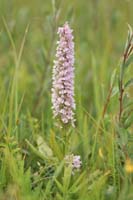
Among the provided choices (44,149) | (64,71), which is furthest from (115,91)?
(44,149)

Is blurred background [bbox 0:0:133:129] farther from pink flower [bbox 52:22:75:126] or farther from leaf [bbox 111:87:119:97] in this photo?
pink flower [bbox 52:22:75:126]

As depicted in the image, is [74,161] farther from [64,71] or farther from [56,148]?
[64,71]

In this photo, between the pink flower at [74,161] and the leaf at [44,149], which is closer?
the pink flower at [74,161]

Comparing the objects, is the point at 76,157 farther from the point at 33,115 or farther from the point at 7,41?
the point at 7,41

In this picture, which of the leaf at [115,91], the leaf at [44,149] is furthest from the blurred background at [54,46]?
the leaf at [44,149]

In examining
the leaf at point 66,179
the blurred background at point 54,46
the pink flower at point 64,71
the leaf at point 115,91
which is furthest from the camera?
the blurred background at point 54,46

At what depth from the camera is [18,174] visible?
2.45 m

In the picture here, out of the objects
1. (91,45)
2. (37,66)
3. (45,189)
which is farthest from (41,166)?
(91,45)

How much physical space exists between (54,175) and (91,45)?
2665 mm

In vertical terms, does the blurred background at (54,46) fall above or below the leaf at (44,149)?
above

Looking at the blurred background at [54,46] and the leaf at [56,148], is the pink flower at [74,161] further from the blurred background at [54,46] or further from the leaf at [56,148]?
the blurred background at [54,46]

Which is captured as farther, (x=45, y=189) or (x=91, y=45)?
(x=91, y=45)

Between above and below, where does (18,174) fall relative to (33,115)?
below

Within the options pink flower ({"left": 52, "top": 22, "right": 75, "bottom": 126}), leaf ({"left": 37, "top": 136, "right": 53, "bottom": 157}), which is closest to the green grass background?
leaf ({"left": 37, "top": 136, "right": 53, "bottom": 157})
